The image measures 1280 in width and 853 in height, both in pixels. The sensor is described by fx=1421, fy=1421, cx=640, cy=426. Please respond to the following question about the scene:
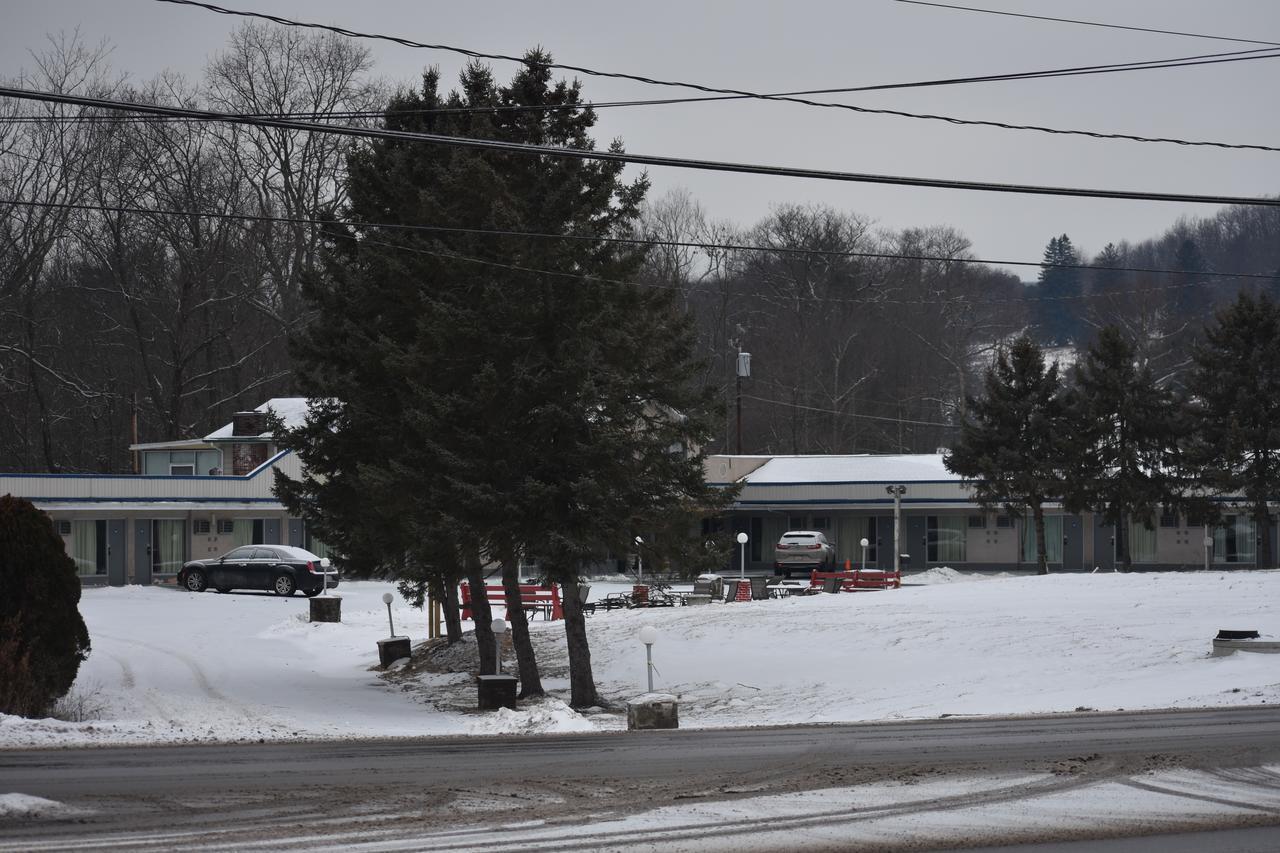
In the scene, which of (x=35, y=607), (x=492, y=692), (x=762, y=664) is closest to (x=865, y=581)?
(x=762, y=664)

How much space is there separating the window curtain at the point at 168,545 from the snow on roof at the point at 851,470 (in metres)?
21.9

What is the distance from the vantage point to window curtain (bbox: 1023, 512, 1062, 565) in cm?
5631

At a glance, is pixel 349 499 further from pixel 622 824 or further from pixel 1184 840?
pixel 1184 840

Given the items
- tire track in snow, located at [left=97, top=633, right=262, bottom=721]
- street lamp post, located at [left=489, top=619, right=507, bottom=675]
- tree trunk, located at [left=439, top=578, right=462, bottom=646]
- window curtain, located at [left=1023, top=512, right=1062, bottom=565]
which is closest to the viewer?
tire track in snow, located at [left=97, top=633, right=262, bottom=721]

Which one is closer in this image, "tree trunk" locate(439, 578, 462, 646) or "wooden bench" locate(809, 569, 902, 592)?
"tree trunk" locate(439, 578, 462, 646)

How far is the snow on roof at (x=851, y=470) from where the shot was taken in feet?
190

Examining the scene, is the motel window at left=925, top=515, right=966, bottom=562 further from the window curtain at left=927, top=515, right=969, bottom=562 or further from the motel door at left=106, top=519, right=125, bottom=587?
the motel door at left=106, top=519, right=125, bottom=587

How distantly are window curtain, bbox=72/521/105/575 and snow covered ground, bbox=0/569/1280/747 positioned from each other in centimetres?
1267

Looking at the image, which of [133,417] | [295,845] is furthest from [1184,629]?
[133,417]

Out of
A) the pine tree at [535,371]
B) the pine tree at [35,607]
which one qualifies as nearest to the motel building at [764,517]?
the pine tree at [535,371]

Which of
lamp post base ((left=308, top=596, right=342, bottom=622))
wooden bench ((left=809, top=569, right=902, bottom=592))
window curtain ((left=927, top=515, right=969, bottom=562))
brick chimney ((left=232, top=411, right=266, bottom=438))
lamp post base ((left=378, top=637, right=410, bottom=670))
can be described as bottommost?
lamp post base ((left=378, top=637, right=410, bottom=670))

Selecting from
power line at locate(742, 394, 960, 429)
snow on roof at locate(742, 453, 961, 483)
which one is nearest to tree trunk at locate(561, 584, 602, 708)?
snow on roof at locate(742, 453, 961, 483)

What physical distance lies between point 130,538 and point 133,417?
704 inches

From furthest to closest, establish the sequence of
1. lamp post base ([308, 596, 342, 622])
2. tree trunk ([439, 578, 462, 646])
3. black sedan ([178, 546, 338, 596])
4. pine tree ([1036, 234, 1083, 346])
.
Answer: pine tree ([1036, 234, 1083, 346]), black sedan ([178, 546, 338, 596]), lamp post base ([308, 596, 342, 622]), tree trunk ([439, 578, 462, 646])
